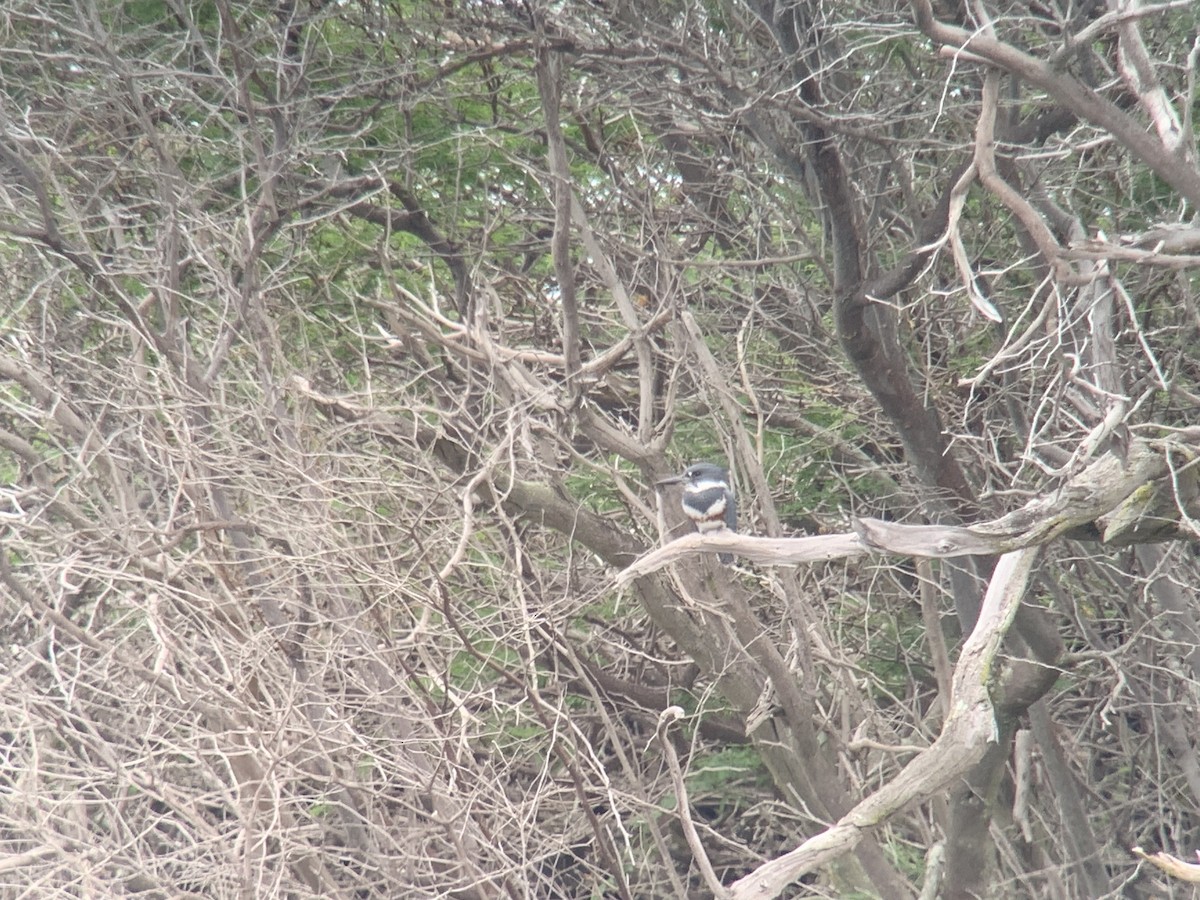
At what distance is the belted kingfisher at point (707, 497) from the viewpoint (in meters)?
4.80

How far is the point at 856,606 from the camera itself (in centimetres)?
637

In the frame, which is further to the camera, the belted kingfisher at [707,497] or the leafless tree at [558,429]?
the belted kingfisher at [707,497]

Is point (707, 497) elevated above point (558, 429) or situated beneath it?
situated beneath

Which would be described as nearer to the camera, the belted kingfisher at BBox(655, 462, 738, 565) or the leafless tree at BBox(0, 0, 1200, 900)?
the leafless tree at BBox(0, 0, 1200, 900)

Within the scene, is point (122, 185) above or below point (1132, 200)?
below

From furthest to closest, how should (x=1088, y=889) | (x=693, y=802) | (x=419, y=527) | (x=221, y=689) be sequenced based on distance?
(x=693, y=802), (x=1088, y=889), (x=419, y=527), (x=221, y=689)

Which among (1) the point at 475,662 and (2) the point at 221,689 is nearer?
(2) the point at 221,689

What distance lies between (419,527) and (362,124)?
2460 millimetres

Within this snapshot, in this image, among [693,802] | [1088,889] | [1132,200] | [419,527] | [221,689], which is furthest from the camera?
[693,802]

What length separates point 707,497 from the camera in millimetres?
4941

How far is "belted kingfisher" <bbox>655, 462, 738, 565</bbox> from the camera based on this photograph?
4801 millimetres

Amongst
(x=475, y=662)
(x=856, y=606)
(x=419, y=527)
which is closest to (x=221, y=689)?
(x=419, y=527)

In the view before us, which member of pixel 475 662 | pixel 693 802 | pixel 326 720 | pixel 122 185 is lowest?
pixel 693 802

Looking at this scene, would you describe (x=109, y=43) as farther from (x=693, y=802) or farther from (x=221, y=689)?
(x=693, y=802)
